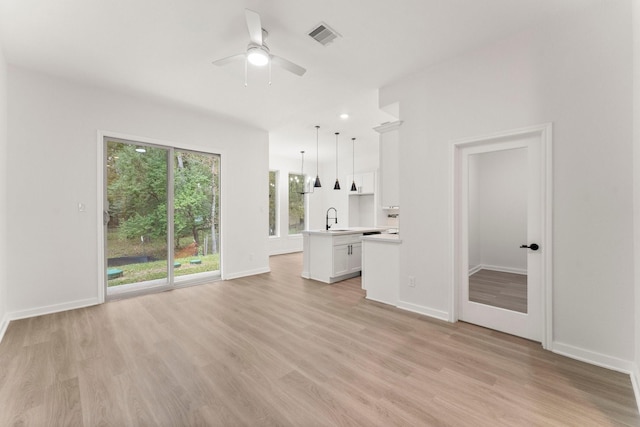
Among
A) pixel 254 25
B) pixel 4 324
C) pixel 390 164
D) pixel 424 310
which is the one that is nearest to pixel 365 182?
pixel 390 164

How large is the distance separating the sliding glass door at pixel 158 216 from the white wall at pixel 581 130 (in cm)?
411

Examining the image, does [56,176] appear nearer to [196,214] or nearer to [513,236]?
[196,214]

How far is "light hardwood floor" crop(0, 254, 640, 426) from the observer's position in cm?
168

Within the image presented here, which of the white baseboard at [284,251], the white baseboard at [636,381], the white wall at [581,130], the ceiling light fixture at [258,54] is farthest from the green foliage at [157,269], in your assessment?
the white baseboard at [636,381]

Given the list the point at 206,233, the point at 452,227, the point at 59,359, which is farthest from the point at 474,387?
the point at 206,233

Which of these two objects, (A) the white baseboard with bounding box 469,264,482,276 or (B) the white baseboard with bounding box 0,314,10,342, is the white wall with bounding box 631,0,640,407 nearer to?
(A) the white baseboard with bounding box 469,264,482,276

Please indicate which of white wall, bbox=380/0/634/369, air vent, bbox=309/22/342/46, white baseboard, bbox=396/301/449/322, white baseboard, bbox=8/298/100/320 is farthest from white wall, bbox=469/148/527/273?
white baseboard, bbox=8/298/100/320

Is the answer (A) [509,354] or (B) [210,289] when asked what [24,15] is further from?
(A) [509,354]

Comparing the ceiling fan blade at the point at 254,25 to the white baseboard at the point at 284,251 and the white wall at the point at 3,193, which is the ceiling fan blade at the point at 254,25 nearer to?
the white wall at the point at 3,193

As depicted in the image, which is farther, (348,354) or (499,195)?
(499,195)

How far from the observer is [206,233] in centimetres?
503

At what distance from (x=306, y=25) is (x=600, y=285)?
3.43m

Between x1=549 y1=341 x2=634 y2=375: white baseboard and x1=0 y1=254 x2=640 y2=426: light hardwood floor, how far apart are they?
81mm

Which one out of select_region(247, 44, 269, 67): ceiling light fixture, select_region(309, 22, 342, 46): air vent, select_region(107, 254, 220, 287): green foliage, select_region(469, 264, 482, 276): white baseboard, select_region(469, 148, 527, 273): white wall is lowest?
select_region(107, 254, 220, 287): green foliage
